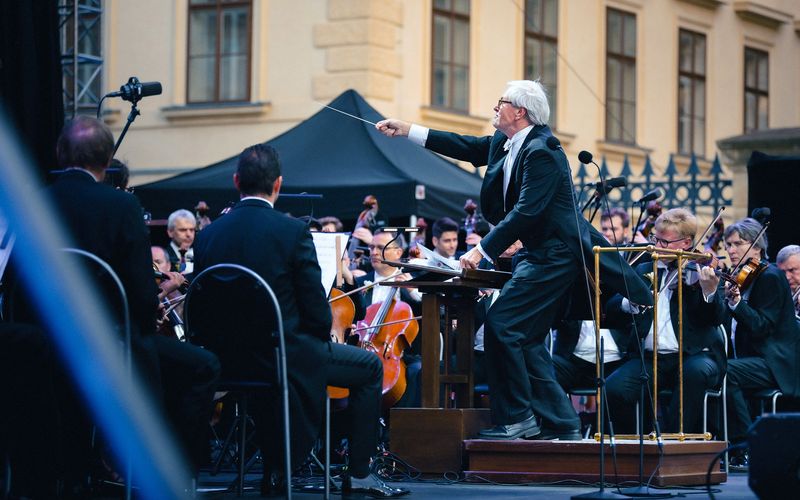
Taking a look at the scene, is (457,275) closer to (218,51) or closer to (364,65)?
(364,65)

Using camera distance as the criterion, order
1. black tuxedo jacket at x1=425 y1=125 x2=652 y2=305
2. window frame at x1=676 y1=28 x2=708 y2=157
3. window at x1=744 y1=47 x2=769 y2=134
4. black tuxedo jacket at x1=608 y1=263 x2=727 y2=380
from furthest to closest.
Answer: window at x1=744 y1=47 x2=769 y2=134, window frame at x1=676 y1=28 x2=708 y2=157, black tuxedo jacket at x1=608 y1=263 x2=727 y2=380, black tuxedo jacket at x1=425 y1=125 x2=652 y2=305

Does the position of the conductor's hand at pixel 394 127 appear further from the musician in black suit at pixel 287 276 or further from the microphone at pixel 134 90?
the musician in black suit at pixel 287 276

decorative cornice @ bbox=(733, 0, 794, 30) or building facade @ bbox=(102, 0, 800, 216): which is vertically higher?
decorative cornice @ bbox=(733, 0, 794, 30)

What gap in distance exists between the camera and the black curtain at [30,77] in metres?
6.64

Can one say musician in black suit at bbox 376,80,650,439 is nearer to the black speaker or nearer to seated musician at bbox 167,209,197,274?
the black speaker

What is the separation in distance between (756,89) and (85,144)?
20471 mm

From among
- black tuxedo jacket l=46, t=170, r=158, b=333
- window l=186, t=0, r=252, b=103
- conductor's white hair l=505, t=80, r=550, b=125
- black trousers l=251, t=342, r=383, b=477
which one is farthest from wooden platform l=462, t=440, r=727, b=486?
window l=186, t=0, r=252, b=103

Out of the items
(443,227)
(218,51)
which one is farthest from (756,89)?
(443,227)

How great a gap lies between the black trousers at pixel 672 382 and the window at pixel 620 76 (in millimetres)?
12949

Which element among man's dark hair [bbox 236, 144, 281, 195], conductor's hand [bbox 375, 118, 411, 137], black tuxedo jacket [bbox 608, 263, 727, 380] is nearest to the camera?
man's dark hair [bbox 236, 144, 281, 195]

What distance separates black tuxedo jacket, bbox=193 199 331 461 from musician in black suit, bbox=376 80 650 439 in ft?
4.68

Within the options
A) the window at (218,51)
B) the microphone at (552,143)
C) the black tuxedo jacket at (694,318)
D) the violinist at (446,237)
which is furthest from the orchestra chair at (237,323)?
the window at (218,51)

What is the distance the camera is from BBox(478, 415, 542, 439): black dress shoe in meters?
7.57

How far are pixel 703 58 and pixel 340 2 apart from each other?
8.16 metres
